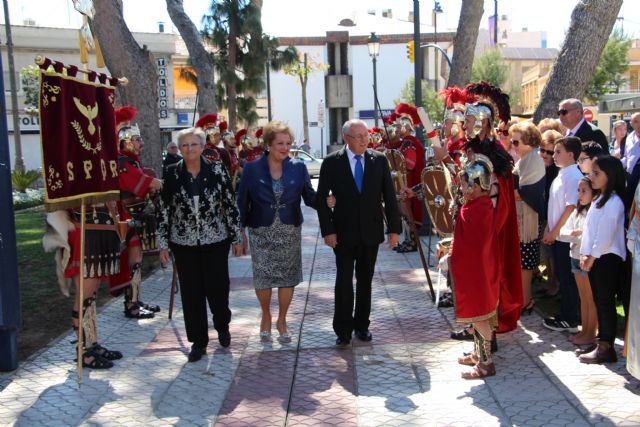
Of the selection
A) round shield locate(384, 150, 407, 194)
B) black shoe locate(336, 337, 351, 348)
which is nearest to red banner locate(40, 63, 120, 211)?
black shoe locate(336, 337, 351, 348)

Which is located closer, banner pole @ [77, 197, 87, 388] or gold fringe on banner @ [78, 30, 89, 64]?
banner pole @ [77, 197, 87, 388]

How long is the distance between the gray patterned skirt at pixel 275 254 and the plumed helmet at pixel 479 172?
1.70 meters

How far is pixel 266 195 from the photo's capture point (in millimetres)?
5969

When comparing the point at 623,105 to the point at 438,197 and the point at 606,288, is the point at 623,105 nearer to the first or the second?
the point at 438,197

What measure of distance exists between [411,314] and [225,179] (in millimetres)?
2387

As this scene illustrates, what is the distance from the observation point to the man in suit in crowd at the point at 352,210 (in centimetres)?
579

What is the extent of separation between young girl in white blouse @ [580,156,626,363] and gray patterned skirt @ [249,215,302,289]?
2.34 m

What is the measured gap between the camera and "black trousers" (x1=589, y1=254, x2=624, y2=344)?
5.00 metres

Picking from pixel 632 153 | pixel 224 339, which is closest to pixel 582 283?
pixel 224 339

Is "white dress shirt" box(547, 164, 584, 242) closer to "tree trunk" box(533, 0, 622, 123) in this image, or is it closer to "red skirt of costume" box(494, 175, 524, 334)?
"red skirt of costume" box(494, 175, 524, 334)

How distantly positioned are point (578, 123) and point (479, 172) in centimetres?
272

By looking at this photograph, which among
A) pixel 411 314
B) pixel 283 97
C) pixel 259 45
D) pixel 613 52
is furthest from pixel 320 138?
pixel 411 314

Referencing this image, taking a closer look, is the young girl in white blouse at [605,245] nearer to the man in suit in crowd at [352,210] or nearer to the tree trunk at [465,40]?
the man in suit in crowd at [352,210]

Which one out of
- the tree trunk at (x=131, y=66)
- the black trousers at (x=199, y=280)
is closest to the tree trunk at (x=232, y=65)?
the tree trunk at (x=131, y=66)
